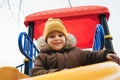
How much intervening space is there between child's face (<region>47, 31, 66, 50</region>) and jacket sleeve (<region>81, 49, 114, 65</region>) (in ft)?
0.64

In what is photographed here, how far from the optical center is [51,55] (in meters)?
2.18

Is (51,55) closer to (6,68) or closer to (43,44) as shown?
(43,44)

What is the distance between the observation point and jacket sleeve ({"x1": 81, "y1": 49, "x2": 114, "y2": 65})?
1.89 m

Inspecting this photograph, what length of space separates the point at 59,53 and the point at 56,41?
0.11 metres

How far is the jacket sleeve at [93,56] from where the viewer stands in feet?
6.21

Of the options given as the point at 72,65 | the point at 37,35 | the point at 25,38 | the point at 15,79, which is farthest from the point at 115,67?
the point at 37,35

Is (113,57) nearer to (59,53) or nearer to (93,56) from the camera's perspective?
(93,56)

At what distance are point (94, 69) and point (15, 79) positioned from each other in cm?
45

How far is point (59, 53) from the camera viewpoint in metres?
2.17

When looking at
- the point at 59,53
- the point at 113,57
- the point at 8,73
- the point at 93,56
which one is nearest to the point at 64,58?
the point at 59,53

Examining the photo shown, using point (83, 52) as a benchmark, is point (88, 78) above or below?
above

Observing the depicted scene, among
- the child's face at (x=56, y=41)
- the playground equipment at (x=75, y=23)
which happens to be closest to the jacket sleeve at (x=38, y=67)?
the child's face at (x=56, y=41)

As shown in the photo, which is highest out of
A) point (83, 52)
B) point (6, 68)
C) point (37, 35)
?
point (6, 68)

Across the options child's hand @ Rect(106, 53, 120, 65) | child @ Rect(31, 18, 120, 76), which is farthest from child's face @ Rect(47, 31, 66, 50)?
child's hand @ Rect(106, 53, 120, 65)
